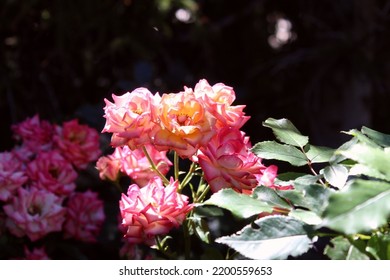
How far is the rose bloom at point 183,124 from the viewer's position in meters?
0.95

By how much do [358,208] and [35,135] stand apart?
3.65 ft

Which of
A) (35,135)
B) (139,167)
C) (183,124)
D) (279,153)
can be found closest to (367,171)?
(279,153)

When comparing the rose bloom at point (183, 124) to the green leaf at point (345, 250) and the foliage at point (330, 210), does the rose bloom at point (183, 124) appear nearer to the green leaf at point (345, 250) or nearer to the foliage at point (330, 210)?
the foliage at point (330, 210)

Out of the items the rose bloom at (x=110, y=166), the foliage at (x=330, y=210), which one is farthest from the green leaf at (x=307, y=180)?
the rose bloom at (x=110, y=166)

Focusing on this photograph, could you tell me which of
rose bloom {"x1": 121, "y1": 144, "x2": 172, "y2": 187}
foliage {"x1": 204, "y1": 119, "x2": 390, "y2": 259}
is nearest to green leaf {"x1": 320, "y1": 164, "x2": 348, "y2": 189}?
foliage {"x1": 204, "y1": 119, "x2": 390, "y2": 259}

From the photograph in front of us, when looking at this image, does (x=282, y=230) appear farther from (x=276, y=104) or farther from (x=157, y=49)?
(x=276, y=104)

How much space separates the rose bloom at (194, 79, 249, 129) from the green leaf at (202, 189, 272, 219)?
0.52ft

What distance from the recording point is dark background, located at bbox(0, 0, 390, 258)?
103 inches

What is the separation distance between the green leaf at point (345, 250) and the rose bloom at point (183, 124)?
255mm

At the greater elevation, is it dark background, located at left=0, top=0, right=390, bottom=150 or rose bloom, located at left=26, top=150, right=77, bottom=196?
dark background, located at left=0, top=0, right=390, bottom=150

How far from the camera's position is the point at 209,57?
3412 mm

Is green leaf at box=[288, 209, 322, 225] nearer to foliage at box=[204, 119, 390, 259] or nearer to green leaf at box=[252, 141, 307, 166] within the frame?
foliage at box=[204, 119, 390, 259]

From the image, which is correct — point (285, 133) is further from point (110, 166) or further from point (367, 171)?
point (110, 166)

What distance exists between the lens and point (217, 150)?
971mm
